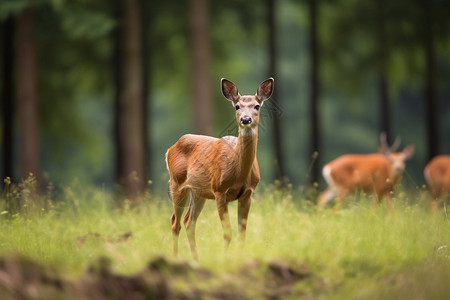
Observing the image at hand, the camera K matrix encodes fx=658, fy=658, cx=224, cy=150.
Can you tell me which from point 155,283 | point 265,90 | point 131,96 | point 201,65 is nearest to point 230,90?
point 265,90

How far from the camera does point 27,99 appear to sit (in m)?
13.2

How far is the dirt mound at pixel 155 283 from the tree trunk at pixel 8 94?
11421mm

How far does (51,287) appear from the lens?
409cm

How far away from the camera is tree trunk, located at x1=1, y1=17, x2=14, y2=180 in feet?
49.5

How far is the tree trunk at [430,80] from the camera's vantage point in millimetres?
15945

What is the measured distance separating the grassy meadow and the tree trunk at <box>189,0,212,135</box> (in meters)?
5.33

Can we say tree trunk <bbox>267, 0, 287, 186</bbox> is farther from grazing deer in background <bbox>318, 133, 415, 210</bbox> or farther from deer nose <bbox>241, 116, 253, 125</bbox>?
deer nose <bbox>241, 116, 253, 125</bbox>

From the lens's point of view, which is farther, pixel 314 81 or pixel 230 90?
pixel 314 81

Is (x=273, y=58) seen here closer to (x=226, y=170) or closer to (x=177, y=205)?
(x=177, y=205)

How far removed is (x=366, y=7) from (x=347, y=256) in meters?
13.3

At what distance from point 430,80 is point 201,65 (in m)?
5.96

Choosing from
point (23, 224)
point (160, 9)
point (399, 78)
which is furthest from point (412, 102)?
point (23, 224)

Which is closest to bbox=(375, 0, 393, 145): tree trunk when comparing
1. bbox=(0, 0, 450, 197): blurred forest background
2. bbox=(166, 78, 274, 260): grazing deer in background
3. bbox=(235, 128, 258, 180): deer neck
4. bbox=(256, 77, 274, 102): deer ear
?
bbox=(0, 0, 450, 197): blurred forest background

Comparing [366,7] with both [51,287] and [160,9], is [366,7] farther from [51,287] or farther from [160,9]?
[51,287]
